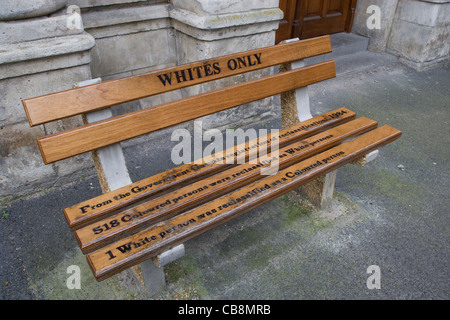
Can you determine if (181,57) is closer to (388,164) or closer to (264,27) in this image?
(264,27)

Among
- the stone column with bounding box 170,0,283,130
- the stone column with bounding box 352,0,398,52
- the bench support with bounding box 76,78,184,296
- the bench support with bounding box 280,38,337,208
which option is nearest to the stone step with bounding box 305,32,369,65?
the stone column with bounding box 352,0,398,52

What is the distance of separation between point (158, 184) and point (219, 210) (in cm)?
41

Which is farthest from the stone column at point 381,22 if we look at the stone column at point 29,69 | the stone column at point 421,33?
the stone column at point 29,69

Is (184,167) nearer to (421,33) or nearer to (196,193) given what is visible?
(196,193)

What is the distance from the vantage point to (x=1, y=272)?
7.33ft

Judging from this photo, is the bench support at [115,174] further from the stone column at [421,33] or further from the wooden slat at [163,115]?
the stone column at [421,33]

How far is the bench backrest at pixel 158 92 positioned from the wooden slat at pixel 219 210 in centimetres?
55

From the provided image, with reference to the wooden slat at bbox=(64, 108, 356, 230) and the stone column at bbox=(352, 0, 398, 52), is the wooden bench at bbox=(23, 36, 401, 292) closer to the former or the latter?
the wooden slat at bbox=(64, 108, 356, 230)

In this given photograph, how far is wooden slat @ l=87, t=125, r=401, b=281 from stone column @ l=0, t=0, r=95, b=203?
1460mm

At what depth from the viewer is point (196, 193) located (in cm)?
202

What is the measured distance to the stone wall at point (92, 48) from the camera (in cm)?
240

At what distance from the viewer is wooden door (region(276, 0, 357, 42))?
4.73 metres
